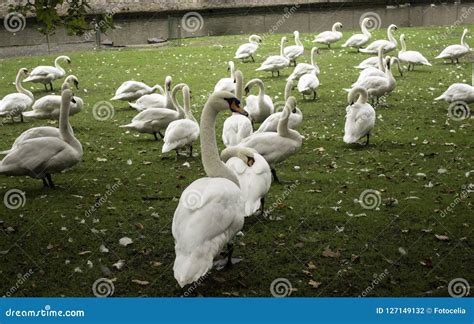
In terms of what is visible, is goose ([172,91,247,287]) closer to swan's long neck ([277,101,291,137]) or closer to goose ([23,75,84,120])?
swan's long neck ([277,101,291,137])

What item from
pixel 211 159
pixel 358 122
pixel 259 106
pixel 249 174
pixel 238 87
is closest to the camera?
pixel 211 159

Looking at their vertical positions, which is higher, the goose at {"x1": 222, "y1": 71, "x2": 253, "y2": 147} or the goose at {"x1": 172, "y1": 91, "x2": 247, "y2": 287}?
the goose at {"x1": 172, "y1": 91, "x2": 247, "y2": 287}

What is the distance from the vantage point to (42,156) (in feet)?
29.7

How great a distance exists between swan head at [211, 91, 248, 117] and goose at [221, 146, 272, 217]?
68cm

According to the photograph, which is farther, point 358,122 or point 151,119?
point 151,119

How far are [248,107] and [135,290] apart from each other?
24.1ft

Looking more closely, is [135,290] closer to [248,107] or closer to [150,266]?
[150,266]

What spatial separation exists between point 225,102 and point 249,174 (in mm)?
964

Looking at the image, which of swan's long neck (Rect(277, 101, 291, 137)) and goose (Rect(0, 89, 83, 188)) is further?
swan's long neck (Rect(277, 101, 291, 137))

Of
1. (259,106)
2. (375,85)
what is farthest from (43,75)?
(375,85)

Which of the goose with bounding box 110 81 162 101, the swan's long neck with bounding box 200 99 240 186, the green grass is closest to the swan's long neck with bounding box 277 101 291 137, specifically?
the green grass

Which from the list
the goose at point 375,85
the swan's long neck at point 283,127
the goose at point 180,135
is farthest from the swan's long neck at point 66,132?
the goose at point 375,85

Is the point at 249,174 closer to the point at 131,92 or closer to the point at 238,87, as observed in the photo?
the point at 238,87

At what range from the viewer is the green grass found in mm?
6652
